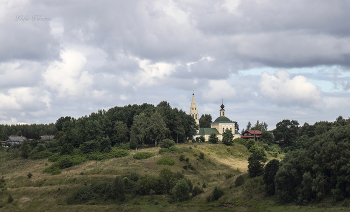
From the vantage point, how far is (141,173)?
71000 mm

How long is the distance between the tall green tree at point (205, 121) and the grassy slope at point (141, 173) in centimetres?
5045

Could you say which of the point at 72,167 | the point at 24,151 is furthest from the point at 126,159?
the point at 24,151

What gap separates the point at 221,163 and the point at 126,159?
2346 cm

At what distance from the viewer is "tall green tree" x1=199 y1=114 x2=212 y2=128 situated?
149875 mm

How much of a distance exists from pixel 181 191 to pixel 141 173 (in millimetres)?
14241

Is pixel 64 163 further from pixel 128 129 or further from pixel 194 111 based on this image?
pixel 194 111

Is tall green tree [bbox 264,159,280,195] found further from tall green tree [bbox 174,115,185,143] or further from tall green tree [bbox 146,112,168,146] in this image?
tall green tree [bbox 174,115,185,143]

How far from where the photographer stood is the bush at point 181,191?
58938mm

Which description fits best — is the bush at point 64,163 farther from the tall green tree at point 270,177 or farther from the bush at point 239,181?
the tall green tree at point 270,177

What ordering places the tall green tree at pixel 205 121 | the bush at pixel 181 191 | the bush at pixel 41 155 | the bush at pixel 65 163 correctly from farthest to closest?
the tall green tree at pixel 205 121
the bush at pixel 41 155
the bush at pixel 65 163
the bush at pixel 181 191

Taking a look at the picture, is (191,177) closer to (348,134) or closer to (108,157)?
(108,157)

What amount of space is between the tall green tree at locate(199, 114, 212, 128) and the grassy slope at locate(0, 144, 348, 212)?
5045 cm

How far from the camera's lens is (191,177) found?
2862 inches

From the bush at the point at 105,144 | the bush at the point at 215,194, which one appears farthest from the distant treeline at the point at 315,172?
the bush at the point at 105,144
